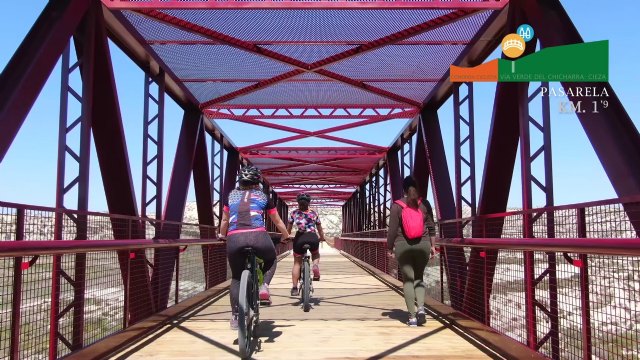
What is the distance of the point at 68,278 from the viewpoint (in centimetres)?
500

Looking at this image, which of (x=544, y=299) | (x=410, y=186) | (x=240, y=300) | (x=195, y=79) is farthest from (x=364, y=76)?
(x=240, y=300)

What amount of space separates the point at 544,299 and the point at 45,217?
373 centimetres

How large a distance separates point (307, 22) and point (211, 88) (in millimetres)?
3688

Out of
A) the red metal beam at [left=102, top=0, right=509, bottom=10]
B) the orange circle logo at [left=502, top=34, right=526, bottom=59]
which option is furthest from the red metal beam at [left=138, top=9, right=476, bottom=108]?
the orange circle logo at [left=502, top=34, right=526, bottom=59]

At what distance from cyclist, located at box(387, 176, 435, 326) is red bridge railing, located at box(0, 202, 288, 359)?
7.64 feet

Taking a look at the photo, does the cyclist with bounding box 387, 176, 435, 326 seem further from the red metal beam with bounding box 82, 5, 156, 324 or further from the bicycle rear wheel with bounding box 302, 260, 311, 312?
the red metal beam with bounding box 82, 5, 156, 324

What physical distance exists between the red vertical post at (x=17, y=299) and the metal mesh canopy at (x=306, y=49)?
3206mm

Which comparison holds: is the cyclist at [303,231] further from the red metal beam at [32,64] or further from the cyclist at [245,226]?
the red metal beam at [32,64]

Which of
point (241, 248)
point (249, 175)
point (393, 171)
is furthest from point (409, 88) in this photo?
point (393, 171)

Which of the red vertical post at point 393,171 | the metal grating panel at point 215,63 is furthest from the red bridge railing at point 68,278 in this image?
the red vertical post at point 393,171

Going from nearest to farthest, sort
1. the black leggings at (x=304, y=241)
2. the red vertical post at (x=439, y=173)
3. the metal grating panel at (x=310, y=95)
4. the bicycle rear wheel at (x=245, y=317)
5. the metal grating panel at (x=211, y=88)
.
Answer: the bicycle rear wheel at (x=245, y=317)
the black leggings at (x=304, y=241)
the red vertical post at (x=439, y=173)
the metal grating panel at (x=211, y=88)
the metal grating panel at (x=310, y=95)

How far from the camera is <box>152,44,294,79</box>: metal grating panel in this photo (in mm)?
8164

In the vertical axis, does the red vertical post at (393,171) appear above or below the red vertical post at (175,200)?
above

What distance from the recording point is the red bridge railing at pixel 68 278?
3.53 m
